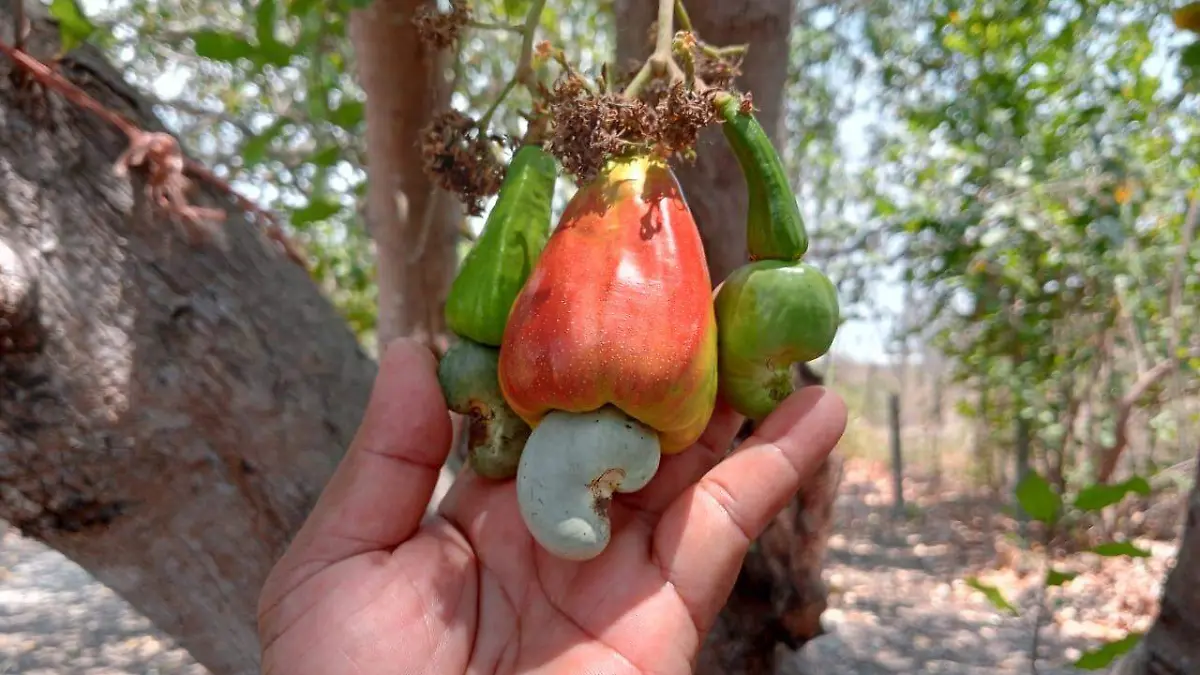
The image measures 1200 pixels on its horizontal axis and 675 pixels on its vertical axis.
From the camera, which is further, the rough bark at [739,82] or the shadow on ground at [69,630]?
the shadow on ground at [69,630]

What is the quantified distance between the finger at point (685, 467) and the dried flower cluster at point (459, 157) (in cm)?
40

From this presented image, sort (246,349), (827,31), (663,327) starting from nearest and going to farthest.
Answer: (663,327), (246,349), (827,31)

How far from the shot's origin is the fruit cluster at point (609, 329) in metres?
0.82

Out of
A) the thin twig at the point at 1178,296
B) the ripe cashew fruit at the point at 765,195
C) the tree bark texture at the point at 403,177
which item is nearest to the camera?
the ripe cashew fruit at the point at 765,195

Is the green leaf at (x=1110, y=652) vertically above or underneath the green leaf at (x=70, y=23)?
underneath

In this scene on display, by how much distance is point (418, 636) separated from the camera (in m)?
0.95

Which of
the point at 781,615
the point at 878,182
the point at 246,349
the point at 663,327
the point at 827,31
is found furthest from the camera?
the point at 878,182

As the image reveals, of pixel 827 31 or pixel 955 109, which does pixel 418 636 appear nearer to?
pixel 955 109

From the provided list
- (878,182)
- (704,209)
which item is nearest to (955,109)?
(878,182)

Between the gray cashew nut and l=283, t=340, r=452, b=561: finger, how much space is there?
217mm

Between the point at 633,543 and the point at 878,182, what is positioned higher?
the point at 878,182

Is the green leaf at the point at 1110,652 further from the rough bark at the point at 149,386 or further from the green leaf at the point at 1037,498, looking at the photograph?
the rough bark at the point at 149,386

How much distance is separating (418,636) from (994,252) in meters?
3.11

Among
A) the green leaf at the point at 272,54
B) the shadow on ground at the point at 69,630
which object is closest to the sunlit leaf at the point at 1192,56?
the green leaf at the point at 272,54
